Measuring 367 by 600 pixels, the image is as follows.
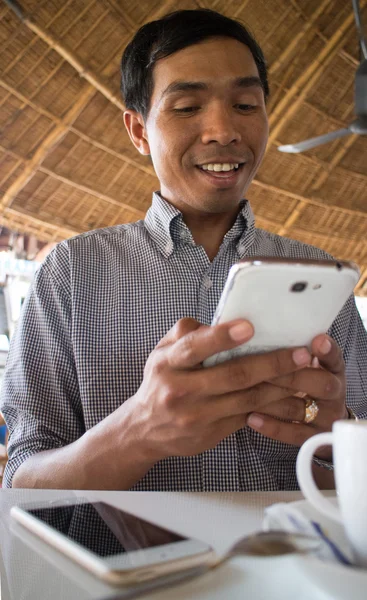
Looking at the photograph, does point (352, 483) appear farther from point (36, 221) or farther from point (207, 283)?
point (36, 221)

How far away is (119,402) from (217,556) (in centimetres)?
63

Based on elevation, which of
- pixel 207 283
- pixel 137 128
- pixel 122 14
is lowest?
pixel 207 283

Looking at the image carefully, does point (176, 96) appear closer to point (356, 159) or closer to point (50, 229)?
point (50, 229)

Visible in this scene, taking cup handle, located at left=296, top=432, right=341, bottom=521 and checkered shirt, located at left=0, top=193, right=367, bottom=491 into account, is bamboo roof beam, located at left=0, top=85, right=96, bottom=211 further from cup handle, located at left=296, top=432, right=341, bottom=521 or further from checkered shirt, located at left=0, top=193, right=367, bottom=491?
cup handle, located at left=296, top=432, right=341, bottom=521

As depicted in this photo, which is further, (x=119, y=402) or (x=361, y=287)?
(x=361, y=287)

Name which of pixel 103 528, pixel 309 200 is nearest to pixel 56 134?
pixel 309 200

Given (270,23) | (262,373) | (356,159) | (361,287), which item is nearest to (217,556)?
(262,373)

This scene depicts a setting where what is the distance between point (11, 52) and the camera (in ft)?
9.60

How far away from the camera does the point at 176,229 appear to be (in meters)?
1.21

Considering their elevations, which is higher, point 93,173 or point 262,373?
point 93,173

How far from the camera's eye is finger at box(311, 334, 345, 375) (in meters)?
0.66

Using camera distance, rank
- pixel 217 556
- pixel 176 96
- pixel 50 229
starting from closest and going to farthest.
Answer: pixel 217 556
pixel 176 96
pixel 50 229

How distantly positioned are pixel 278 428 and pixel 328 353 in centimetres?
12

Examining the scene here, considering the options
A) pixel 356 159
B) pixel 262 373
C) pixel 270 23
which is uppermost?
pixel 270 23
